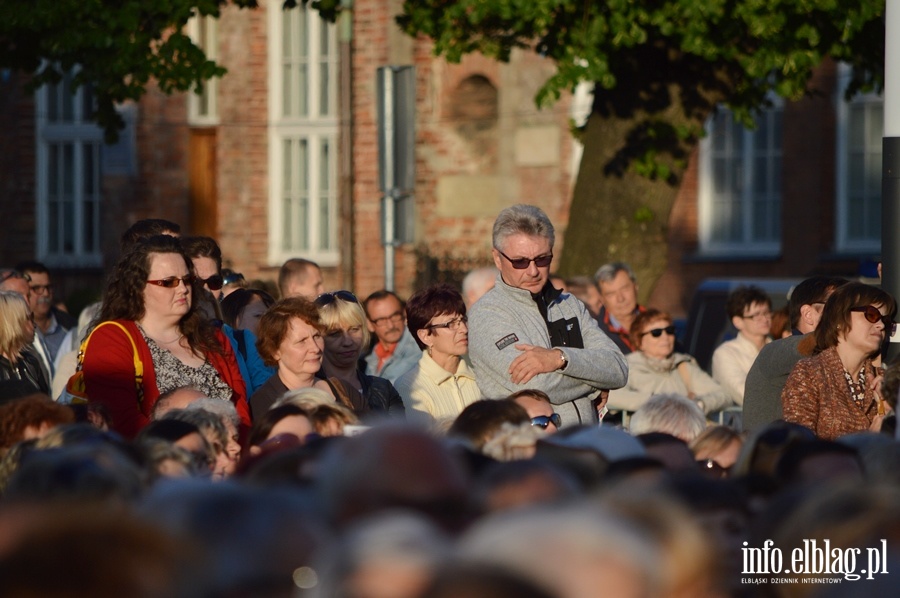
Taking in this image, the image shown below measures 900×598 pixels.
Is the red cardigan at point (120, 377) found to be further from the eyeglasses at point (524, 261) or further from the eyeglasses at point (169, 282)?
the eyeglasses at point (524, 261)

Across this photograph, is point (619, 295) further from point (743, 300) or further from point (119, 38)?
point (119, 38)

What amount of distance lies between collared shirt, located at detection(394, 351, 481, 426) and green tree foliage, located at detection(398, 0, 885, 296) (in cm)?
542

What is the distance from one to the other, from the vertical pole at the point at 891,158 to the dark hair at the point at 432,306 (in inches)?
70.1

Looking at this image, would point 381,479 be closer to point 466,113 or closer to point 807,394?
point 807,394

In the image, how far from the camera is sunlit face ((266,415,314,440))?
3.51 metres

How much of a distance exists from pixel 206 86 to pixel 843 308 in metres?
18.3

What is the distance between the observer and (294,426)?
3.58 m

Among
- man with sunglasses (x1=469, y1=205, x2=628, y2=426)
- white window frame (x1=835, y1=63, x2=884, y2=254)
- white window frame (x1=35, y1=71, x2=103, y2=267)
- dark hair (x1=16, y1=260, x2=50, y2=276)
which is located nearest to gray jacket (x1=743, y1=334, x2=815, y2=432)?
man with sunglasses (x1=469, y1=205, x2=628, y2=426)

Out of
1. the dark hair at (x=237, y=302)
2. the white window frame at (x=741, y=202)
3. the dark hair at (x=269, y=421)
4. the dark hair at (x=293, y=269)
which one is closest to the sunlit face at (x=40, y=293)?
the dark hair at (x=293, y=269)

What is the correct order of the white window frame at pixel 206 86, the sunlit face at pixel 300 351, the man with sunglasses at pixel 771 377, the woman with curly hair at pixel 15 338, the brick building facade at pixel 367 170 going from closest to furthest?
the sunlit face at pixel 300 351 → the man with sunglasses at pixel 771 377 → the woman with curly hair at pixel 15 338 → the brick building facade at pixel 367 170 → the white window frame at pixel 206 86

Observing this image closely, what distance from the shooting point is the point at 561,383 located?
555 centimetres

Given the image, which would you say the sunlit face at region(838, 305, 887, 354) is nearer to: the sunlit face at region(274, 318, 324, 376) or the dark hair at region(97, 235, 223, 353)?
the sunlit face at region(274, 318, 324, 376)

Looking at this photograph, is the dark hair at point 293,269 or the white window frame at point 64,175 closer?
the dark hair at point 293,269

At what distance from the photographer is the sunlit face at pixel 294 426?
351 centimetres
